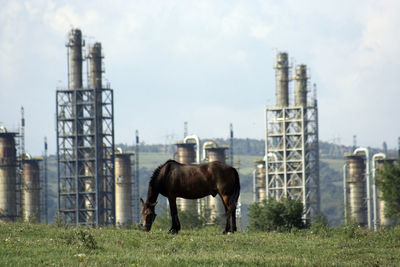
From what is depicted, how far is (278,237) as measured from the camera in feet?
73.5

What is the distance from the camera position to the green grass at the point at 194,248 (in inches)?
666

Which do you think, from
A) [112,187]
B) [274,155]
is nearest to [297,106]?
[274,155]

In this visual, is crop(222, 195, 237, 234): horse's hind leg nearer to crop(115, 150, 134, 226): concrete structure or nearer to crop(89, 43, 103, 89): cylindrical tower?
crop(89, 43, 103, 89): cylindrical tower

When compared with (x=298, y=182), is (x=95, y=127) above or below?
above

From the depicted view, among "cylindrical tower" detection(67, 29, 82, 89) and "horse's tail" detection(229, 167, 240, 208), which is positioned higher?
"cylindrical tower" detection(67, 29, 82, 89)

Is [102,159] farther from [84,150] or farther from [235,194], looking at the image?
[235,194]

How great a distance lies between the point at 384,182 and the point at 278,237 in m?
67.6

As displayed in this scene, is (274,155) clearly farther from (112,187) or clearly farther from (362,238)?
(362,238)

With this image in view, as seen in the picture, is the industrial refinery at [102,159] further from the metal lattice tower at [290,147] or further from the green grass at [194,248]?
the green grass at [194,248]

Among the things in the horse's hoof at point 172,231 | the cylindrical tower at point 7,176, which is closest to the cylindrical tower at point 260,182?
the cylindrical tower at point 7,176

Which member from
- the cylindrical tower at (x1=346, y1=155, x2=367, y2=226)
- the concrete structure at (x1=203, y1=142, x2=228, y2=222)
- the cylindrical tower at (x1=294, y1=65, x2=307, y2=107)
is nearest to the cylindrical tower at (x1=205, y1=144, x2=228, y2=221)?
the concrete structure at (x1=203, y1=142, x2=228, y2=222)

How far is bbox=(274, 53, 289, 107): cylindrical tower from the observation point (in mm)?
103500

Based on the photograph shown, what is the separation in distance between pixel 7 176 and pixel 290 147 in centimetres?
3870

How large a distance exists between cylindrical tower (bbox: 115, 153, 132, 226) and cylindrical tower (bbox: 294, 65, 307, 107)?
90.4 ft
